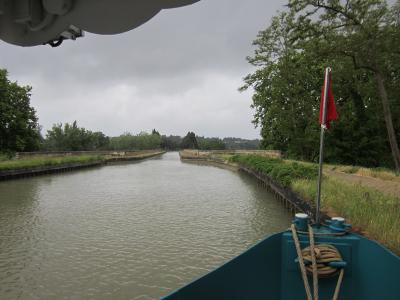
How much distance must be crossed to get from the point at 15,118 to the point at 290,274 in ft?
161

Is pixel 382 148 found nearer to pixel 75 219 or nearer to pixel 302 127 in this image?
pixel 302 127

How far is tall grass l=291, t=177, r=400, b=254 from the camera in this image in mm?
6203

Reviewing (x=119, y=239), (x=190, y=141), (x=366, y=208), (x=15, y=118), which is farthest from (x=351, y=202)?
(x=190, y=141)

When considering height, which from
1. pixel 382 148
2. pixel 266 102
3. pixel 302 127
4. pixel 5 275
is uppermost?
pixel 266 102

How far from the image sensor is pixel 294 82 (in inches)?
1326

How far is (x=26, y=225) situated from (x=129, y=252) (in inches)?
205

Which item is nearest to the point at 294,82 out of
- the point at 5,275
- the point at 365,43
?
the point at 365,43

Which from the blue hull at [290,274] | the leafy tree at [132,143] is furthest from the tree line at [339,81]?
the leafy tree at [132,143]

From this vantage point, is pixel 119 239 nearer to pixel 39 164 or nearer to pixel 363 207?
pixel 363 207

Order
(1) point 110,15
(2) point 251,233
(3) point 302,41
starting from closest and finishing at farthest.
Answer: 1. (1) point 110,15
2. (2) point 251,233
3. (3) point 302,41

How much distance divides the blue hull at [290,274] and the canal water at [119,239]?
9.76ft

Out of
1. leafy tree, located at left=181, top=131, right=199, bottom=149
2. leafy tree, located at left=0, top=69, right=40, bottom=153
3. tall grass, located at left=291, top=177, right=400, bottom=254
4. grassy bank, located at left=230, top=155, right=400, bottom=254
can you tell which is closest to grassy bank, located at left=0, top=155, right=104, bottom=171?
leafy tree, located at left=0, top=69, right=40, bottom=153

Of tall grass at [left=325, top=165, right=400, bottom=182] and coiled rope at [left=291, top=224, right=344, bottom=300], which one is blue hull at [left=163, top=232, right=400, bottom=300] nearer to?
coiled rope at [left=291, top=224, right=344, bottom=300]

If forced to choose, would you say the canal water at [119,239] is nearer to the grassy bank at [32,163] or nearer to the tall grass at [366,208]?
the tall grass at [366,208]
